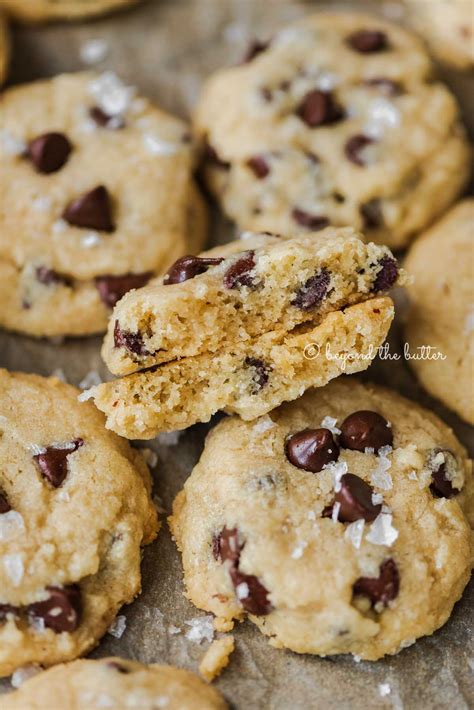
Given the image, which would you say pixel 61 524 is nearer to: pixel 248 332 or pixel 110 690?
pixel 110 690

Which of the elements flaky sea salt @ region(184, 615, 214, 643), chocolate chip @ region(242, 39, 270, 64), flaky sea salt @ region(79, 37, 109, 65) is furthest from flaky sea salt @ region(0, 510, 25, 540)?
flaky sea salt @ region(79, 37, 109, 65)

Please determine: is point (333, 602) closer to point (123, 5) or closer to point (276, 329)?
point (276, 329)

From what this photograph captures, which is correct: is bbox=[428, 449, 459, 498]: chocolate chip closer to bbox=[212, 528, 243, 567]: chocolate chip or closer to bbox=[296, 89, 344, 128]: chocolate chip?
bbox=[212, 528, 243, 567]: chocolate chip

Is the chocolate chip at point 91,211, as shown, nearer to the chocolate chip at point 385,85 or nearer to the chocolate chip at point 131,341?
the chocolate chip at point 131,341

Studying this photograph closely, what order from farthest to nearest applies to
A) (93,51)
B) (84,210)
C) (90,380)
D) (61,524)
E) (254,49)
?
(93,51) → (254,49) → (90,380) → (84,210) → (61,524)

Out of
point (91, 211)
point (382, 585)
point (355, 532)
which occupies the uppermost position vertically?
point (91, 211)

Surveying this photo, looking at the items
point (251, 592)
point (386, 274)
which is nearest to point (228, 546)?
point (251, 592)

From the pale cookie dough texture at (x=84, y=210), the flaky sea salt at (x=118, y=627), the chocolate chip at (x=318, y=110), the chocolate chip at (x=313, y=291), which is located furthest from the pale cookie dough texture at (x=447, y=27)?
the flaky sea salt at (x=118, y=627)
